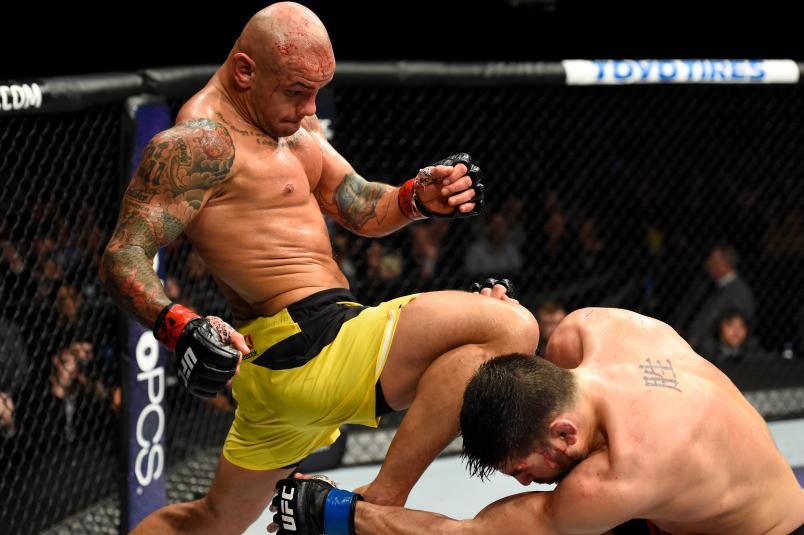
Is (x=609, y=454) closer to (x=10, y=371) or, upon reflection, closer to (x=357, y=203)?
(x=357, y=203)

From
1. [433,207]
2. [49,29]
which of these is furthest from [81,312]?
[49,29]

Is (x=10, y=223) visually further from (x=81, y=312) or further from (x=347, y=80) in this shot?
(x=347, y=80)

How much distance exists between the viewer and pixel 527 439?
192 cm

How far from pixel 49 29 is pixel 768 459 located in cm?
441

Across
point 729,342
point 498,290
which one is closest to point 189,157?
point 498,290

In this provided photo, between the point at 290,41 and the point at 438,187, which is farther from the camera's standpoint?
the point at 438,187

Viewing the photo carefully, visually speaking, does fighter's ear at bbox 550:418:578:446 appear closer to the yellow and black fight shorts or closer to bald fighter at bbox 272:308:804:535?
bald fighter at bbox 272:308:804:535

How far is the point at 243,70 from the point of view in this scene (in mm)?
2348

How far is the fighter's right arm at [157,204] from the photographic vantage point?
214 centimetres

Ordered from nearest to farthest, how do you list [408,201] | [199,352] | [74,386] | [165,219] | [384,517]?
[199,352] < [384,517] < [165,219] < [408,201] < [74,386]

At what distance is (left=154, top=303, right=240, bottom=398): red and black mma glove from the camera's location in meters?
1.99

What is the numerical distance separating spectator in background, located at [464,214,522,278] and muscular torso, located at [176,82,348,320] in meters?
2.89

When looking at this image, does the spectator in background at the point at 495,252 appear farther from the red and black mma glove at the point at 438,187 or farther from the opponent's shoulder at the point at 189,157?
the opponent's shoulder at the point at 189,157

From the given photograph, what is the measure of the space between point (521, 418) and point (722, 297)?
3673 mm
